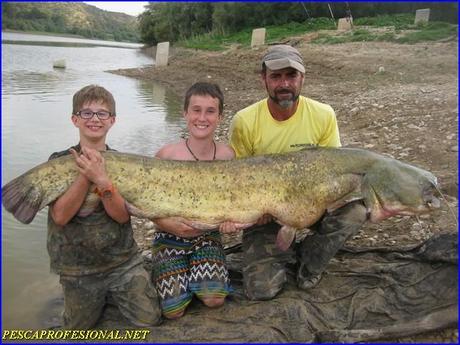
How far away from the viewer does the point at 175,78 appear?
64.7 feet

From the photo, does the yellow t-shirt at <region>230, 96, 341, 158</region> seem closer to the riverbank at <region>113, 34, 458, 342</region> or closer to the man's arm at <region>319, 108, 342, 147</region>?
the man's arm at <region>319, 108, 342, 147</region>

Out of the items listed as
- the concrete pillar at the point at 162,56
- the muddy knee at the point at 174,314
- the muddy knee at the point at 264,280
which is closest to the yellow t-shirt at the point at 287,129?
the muddy knee at the point at 264,280

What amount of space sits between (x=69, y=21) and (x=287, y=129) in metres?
107

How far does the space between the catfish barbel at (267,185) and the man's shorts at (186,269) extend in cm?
31

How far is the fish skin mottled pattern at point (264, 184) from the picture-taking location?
3.22 metres

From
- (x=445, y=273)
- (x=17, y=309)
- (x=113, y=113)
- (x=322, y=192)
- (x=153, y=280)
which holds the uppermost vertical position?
(x=113, y=113)

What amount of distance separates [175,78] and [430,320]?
17989 mm

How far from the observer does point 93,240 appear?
Result: 10.5 ft

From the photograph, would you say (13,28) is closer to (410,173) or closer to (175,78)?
(175,78)

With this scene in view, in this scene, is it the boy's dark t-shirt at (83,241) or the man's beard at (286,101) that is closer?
the boy's dark t-shirt at (83,241)

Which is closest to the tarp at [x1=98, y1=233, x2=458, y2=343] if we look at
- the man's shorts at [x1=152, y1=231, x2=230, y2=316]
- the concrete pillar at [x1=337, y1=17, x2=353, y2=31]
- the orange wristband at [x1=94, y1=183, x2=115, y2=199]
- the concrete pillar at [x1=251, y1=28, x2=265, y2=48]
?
the man's shorts at [x1=152, y1=231, x2=230, y2=316]

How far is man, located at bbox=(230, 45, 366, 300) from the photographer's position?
11.4ft

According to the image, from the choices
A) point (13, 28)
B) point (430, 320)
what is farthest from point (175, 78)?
point (13, 28)

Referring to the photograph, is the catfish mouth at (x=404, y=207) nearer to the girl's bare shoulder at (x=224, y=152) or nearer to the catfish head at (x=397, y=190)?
the catfish head at (x=397, y=190)
